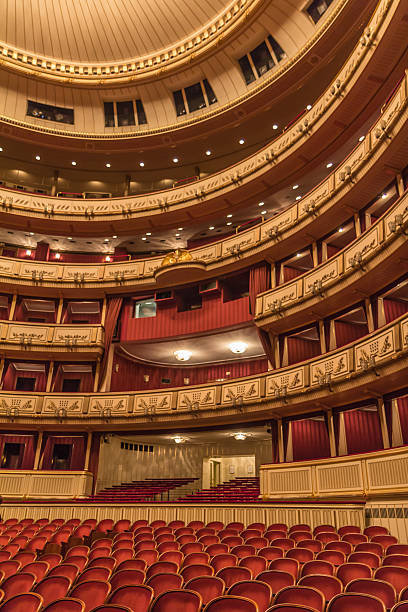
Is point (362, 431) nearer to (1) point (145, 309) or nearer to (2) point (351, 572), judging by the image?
(2) point (351, 572)

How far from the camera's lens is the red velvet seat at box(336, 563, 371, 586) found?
376 cm

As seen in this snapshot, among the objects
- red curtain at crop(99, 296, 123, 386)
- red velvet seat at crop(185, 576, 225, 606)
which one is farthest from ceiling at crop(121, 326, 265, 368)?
red velvet seat at crop(185, 576, 225, 606)

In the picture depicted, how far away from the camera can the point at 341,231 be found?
12.9 meters

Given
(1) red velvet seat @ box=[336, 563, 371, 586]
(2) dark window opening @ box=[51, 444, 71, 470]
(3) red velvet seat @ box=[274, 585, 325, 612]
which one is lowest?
(3) red velvet seat @ box=[274, 585, 325, 612]

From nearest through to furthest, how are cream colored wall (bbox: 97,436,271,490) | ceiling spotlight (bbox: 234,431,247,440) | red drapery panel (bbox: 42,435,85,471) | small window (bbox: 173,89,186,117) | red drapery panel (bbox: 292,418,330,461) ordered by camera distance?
red drapery panel (bbox: 292,418,330,461), ceiling spotlight (bbox: 234,431,247,440), cream colored wall (bbox: 97,436,271,490), red drapery panel (bbox: 42,435,85,471), small window (bbox: 173,89,186,117)

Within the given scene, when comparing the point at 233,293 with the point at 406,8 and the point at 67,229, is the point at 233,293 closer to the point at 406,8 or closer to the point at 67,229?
the point at 67,229

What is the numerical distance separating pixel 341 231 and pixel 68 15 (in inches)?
553

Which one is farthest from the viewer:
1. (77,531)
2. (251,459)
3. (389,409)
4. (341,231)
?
(251,459)

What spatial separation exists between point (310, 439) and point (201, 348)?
5.25 m

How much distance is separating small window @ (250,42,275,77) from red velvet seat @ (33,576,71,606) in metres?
17.3

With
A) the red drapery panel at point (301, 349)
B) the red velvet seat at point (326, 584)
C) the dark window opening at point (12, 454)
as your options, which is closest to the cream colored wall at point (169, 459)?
the dark window opening at point (12, 454)

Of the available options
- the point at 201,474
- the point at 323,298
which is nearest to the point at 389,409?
the point at 323,298

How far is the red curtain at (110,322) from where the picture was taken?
1561cm

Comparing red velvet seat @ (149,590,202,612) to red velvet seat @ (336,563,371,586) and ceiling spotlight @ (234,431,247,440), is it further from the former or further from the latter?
ceiling spotlight @ (234,431,247,440)
